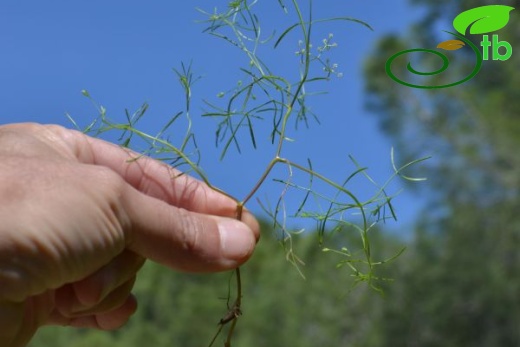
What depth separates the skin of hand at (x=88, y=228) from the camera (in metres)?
0.62

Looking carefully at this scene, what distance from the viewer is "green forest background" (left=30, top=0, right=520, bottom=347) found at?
12.8 ft

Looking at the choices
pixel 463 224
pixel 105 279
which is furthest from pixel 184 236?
pixel 463 224

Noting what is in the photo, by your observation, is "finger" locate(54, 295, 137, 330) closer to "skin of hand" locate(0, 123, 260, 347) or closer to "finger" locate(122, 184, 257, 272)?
"skin of hand" locate(0, 123, 260, 347)

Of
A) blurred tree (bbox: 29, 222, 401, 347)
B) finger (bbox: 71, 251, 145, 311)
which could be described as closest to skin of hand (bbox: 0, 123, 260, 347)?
finger (bbox: 71, 251, 145, 311)

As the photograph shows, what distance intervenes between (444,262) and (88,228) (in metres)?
3.63

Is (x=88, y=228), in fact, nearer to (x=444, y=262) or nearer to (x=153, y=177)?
(x=153, y=177)

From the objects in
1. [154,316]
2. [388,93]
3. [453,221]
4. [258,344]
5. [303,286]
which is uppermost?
[388,93]

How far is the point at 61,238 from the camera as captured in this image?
24.5 inches

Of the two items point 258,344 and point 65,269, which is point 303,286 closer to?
point 258,344

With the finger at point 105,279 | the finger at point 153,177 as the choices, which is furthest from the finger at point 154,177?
the finger at point 105,279

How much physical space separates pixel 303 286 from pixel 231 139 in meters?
3.34

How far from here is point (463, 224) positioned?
395cm

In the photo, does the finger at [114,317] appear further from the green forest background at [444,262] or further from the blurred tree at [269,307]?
the green forest background at [444,262]

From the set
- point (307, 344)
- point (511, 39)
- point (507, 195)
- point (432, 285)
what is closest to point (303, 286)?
point (307, 344)
